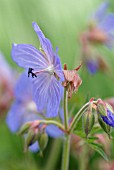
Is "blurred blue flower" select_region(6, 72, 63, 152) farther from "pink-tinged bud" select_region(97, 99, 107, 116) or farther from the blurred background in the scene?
"pink-tinged bud" select_region(97, 99, 107, 116)

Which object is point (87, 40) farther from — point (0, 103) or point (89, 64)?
point (0, 103)

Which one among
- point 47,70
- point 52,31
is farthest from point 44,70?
point 52,31

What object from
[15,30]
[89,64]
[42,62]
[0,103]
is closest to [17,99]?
[0,103]

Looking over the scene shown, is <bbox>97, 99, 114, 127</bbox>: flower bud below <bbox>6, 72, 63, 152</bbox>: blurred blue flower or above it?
below

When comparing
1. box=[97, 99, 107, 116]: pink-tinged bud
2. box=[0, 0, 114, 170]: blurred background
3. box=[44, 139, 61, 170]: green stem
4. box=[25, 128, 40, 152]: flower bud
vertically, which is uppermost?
box=[0, 0, 114, 170]: blurred background

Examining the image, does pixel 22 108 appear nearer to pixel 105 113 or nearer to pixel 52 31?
pixel 105 113

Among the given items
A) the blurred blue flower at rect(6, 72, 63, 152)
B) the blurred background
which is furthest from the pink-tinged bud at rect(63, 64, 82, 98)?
the blurred background
